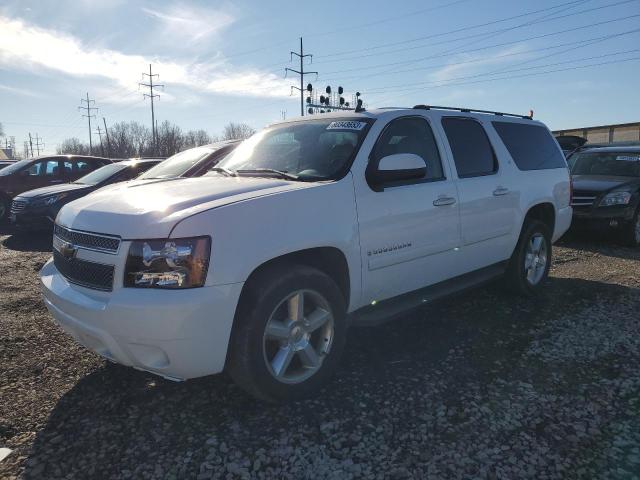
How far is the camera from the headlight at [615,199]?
7.89 metres

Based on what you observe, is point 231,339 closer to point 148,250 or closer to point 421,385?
point 148,250

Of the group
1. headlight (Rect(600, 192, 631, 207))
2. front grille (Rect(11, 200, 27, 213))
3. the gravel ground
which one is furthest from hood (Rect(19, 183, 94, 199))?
headlight (Rect(600, 192, 631, 207))

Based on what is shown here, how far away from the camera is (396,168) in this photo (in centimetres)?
336

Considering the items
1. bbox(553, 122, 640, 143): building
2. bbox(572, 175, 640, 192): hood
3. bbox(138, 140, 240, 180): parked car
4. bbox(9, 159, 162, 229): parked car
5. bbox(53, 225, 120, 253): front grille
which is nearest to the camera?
bbox(53, 225, 120, 253): front grille

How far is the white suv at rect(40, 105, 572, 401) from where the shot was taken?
259 cm

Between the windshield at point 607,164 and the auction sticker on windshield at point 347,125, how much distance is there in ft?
23.2

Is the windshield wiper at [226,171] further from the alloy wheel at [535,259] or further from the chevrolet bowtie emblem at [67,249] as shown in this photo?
the alloy wheel at [535,259]

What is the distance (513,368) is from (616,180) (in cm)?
638

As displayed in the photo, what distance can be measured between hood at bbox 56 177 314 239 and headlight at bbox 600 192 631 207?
Result: 22.0 feet

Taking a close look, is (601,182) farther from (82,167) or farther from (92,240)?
(82,167)

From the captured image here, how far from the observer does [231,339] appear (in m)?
2.79

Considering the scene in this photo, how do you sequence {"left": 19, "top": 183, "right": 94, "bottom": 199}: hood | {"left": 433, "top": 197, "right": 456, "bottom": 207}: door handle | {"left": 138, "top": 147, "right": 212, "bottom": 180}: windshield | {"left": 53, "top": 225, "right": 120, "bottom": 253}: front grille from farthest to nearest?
{"left": 19, "top": 183, "right": 94, "bottom": 199}: hood → {"left": 138, "top": 147, "right": 212, "bottom": 180}: windshield → {"left": 433, "top": 197, "right": 456, "bottom": 207}: door handle → {"left": 53, "top": 225, "right": 120, "bottom": 253}: front grille

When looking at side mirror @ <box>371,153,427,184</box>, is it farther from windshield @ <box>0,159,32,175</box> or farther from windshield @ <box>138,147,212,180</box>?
windshield @ <box>0,159,32,175</box>

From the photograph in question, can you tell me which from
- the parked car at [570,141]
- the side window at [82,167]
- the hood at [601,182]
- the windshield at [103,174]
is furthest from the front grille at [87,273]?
the parked car at [570,141]
